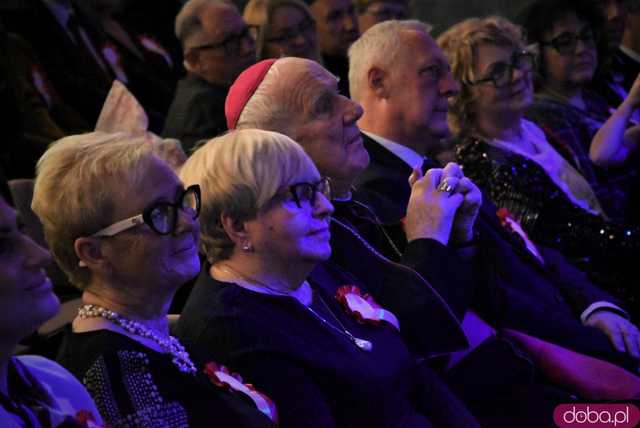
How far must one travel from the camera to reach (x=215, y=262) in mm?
2221

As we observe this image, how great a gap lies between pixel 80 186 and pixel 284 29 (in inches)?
102

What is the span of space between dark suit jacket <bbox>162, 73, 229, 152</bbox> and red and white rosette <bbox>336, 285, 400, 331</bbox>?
1.62 m

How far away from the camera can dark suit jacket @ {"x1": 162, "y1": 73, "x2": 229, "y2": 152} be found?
3918 millimetres

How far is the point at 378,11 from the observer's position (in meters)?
5.00

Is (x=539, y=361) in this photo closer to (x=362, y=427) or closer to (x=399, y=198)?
(x=399, y=198)

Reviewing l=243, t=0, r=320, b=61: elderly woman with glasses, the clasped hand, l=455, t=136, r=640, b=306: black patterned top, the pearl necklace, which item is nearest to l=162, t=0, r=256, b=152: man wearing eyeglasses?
l=243, t=0, r=320, b=61: elderly woman with glasses

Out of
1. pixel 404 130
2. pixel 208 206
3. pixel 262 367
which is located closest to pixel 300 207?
pixel 208 206

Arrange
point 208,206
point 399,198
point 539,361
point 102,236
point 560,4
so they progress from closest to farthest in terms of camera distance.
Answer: point 102,236 < point 208,206 < point 539,361 < point 399,198 < point 560,4

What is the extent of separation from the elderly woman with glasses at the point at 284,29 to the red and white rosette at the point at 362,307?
2090mm

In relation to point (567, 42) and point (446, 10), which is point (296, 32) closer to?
point (567, 42)

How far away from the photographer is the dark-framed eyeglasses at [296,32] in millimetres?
4316

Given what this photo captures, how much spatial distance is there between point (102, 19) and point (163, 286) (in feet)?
9.65

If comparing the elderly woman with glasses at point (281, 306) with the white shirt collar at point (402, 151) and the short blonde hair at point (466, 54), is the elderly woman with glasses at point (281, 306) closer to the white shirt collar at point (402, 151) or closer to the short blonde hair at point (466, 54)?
the white shirt collar at point (402, 151)

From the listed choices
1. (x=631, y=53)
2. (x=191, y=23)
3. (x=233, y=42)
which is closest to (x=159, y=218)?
(x=233, y=42)
